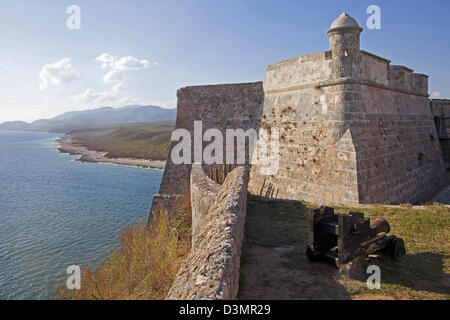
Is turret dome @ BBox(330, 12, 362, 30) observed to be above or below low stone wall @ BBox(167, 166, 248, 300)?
above

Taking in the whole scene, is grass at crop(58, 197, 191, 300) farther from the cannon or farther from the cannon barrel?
the cannon barrel

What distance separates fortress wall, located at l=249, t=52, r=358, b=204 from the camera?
9.98 metres

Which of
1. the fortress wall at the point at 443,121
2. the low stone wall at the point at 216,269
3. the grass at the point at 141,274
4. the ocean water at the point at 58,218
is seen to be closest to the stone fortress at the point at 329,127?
the grass at the point at 141,274

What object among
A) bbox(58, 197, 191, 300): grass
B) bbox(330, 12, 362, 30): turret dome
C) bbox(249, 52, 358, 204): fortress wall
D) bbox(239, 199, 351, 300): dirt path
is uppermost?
bbox(330, 12, 362, 30): turret dome

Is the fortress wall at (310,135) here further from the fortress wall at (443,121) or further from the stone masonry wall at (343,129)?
the fortress wall at (443,121)

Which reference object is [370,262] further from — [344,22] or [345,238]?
[344,22]

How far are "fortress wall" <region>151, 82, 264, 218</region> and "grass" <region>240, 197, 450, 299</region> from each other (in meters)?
7.26

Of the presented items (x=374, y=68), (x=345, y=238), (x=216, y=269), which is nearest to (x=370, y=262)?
(x=345, y=238)

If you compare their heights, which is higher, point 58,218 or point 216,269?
point 216,269

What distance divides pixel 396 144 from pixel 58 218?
24585 mm

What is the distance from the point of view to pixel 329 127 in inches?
409

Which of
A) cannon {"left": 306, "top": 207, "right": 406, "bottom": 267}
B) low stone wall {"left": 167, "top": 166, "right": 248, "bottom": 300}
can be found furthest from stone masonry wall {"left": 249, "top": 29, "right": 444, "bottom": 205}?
low stone wall {"left": 167, "top": 166, "right": 248, "bottom": 300}

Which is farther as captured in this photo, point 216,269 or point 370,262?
point 370,262

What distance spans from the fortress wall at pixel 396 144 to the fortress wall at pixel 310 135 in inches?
17.9
